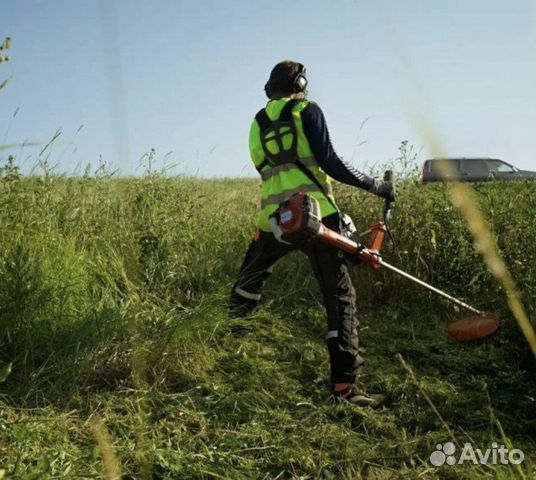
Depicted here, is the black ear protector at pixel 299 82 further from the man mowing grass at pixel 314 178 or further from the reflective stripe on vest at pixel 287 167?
→ the reflective stripe on vest at pixel 287 167

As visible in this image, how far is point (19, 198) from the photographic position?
440 centimetres

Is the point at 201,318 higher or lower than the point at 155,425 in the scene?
higher

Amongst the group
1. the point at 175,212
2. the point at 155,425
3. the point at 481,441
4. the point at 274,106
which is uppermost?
the point at 274,106

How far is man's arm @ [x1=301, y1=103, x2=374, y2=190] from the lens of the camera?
3.53 metres

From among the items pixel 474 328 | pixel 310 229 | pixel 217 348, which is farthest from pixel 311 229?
pixel 474 328

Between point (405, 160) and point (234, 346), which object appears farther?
point (405, 160)

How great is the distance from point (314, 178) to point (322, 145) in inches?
8.9

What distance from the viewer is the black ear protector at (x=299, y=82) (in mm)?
3697

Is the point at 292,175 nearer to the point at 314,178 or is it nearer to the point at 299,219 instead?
the point at 314,178

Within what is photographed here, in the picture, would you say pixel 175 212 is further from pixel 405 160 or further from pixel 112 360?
pixel 405 160

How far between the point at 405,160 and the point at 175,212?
2.24 meters

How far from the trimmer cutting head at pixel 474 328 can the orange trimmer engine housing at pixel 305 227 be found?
44.2 inches

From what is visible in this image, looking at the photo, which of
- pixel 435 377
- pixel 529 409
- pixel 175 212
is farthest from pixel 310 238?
pixel 175 212

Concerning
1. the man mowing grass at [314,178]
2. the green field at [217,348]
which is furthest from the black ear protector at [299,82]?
the green field at [217,348]
